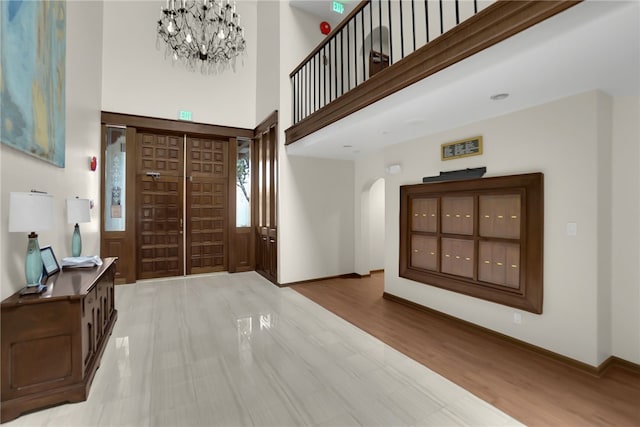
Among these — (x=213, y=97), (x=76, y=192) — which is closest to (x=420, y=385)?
(x=76, y=192)

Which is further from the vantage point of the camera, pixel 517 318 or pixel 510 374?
pixel 517 318

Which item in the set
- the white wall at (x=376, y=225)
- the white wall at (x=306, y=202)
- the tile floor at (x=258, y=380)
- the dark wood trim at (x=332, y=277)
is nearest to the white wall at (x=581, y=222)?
the tile floor at (x=258, y=380)

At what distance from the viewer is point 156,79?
617 cm

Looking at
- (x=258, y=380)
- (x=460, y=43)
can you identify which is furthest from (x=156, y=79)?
(x=258, y=380)

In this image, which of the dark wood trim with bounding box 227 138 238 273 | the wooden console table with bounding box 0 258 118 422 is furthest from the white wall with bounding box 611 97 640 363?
the dark wood trim with bounding box 227 138 238 273

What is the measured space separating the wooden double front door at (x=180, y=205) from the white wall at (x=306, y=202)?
73.9 inches

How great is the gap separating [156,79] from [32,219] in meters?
5.32

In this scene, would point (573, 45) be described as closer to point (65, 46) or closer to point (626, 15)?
point (626, 15)

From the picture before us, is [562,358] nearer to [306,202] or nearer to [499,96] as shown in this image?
[499,96]

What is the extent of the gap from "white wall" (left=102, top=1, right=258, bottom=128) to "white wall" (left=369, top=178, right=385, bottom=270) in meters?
3.51

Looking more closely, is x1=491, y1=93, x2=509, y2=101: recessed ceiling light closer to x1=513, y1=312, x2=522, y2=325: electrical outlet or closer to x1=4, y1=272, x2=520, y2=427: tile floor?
x1=513, y1=312, x2=522, y2=325: electrical outlet

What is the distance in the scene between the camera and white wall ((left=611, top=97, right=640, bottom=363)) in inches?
107

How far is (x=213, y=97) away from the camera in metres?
6.68

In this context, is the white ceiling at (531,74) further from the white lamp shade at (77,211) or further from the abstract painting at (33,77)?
the white lamp shade at (77,211)
